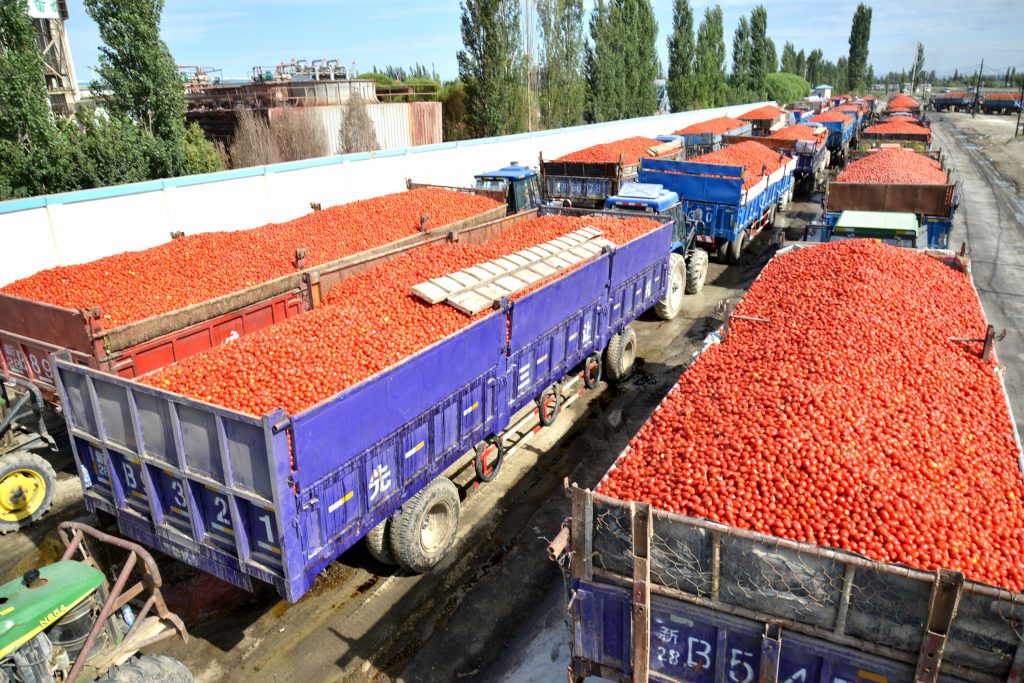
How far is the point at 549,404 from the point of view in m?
10.3

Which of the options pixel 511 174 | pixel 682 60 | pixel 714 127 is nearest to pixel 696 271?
pixel 511 174

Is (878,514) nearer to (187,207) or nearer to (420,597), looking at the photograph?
(420,597)

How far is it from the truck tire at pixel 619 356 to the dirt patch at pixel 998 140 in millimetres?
34037

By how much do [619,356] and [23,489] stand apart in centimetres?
947

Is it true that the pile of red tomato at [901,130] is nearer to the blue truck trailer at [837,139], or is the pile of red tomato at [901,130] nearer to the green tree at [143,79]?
the blue truck trailer at [837,139]

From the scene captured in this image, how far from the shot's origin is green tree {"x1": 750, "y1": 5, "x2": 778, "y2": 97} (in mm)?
80812

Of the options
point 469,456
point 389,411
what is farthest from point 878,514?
point 469,456

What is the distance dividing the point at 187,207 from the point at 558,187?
1127cm

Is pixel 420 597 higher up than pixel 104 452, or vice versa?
pixel 104 452

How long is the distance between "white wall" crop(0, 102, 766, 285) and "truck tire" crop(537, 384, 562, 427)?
10.9 metres

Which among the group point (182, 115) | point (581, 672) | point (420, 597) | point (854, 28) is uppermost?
point (854, 28)

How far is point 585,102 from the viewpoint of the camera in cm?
4456

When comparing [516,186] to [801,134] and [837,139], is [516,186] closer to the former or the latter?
[801,134]

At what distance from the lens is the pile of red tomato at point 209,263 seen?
10.0m
